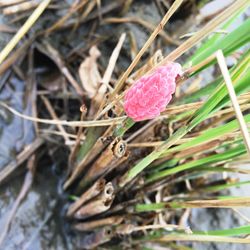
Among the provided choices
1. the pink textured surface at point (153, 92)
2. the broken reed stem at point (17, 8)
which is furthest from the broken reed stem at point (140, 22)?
the pink textured surface at point (153, 92)

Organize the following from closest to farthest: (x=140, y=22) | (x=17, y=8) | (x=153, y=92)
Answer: (x=153, y=92)
(x=17, y=8)
(x=140, y=22)

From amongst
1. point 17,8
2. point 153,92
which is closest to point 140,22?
point 17,8

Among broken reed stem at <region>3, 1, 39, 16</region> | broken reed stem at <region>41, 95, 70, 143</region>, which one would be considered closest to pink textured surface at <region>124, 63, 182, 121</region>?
broken reed stem at <region>41, 95, 70, 143</region>

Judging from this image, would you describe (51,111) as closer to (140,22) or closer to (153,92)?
(140,22)

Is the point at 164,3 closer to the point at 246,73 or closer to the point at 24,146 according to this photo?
the point at 24,146

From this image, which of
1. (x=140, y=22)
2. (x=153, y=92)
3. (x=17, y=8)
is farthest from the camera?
(x=140, y=22)

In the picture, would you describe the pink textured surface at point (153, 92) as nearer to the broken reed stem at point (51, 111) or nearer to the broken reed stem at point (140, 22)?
the broken reed stem at point (51, 111)

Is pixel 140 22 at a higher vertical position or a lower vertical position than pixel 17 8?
higher

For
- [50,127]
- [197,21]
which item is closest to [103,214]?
[50,127]
